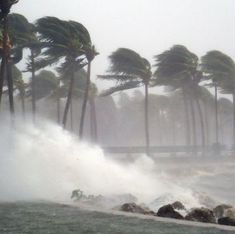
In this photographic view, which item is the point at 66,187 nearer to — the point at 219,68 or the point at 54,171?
the point at 54,171

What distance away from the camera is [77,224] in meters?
10.9

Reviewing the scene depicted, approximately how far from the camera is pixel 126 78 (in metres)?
47.0

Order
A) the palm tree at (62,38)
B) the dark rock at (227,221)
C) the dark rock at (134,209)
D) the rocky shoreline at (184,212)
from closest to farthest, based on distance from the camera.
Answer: the dark rock at (227,221)
the rocky shoreline at (184,212)
the dark rock at (134,209)
the palm tree at (62,38)

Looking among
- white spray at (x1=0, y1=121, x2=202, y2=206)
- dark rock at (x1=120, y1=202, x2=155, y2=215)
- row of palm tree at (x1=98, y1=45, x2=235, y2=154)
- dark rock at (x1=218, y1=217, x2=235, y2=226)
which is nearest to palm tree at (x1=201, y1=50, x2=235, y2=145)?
row of palm tree at (x1=98, y1=45, x2=235, y2=154)

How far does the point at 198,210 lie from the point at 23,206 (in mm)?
4831

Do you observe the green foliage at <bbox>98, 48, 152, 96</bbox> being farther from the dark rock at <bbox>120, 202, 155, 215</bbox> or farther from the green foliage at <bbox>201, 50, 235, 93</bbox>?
the dark rock at <bbox>120, 202, 155, 215</bbox>

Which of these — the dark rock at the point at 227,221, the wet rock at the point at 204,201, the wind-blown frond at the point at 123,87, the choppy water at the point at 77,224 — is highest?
the wind-blown frond at the point at 123,87

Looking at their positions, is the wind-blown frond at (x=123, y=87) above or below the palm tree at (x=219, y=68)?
below

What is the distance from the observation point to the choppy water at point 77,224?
10.0 metres

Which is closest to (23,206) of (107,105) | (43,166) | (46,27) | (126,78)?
(43,166)

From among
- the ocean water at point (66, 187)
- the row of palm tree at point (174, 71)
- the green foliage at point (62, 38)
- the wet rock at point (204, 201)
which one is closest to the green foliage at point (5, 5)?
the ocean water at point (66, 187)

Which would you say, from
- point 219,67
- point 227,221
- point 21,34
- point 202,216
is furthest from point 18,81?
point 227,221

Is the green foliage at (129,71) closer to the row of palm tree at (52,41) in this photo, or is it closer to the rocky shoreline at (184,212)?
the row of palm tree at (52,41)

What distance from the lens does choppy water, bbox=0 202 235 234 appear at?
1003cm
